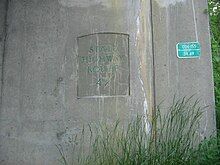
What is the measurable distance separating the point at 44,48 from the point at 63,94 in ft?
2.51

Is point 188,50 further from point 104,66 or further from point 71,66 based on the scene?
point 71,66

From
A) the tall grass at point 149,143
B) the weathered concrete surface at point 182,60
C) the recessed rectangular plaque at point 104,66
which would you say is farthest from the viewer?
the weathered concrete surface at point 182,60

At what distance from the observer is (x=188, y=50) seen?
576 centimetres

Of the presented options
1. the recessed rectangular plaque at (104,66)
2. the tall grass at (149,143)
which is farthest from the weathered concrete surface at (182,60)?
the recessed rectangular plaque at (104,66)

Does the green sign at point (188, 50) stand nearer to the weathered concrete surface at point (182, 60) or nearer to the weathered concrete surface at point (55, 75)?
the weathered concrete surface at point (182, 60)

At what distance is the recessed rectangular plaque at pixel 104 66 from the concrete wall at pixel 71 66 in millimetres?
84

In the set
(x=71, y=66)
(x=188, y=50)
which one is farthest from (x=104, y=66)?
(x=188, y=50)

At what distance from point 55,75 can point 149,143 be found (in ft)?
5.82

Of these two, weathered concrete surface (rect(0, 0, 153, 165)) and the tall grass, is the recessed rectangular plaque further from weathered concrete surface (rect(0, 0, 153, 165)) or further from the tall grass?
the tall grass

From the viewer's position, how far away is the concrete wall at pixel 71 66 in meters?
5.40

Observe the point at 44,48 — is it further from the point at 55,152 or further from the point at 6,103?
the point at 55,152

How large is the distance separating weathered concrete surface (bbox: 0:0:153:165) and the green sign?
454 mm

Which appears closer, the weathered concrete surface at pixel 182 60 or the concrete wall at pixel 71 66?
the concrete wall at pixel 71 66

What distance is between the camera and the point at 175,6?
5879mm
